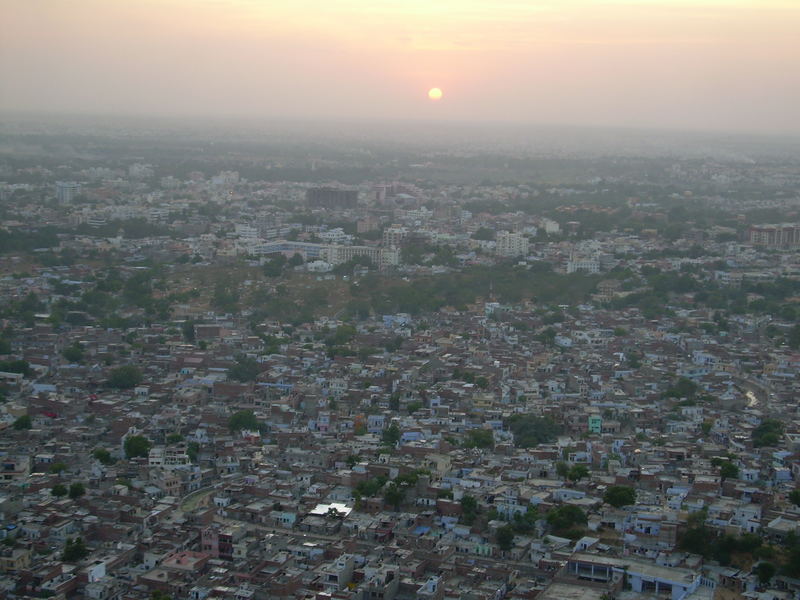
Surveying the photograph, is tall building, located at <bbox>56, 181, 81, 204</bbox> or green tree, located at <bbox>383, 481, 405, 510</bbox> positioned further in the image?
tall building, located at <bbox>56, 181, 81, 204</bbox>

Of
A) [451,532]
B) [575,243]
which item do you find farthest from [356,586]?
[575,243]

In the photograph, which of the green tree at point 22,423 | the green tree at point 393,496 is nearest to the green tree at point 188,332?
the green tree at point 22,423

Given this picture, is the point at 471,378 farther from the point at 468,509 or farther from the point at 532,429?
the point at 468,509

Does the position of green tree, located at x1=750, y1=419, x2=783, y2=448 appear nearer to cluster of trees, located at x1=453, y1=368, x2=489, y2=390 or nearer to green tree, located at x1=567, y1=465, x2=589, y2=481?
green tree, located at x1=567, y1=465, x2=589, y2=481

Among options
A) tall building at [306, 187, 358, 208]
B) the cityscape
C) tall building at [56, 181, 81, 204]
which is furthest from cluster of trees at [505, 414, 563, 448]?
tall building at [56, 181, 81, 204]

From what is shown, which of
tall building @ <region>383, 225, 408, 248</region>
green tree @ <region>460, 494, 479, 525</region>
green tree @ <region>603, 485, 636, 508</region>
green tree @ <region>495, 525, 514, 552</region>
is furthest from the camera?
tall building @ <region>383, 225, 408, 248</region>

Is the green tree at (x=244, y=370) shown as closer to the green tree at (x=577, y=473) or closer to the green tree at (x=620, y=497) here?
the green tree at (x=577, y=473)
